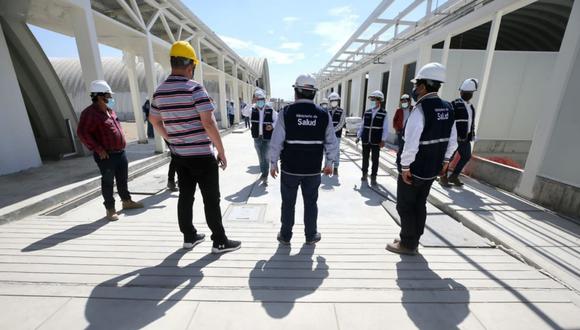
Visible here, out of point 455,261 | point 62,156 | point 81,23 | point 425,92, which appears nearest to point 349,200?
point 455,261

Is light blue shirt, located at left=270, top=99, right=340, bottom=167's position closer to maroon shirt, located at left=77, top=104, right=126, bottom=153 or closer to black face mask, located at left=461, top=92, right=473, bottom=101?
maroon shirt, located at left=77, top=104, right=126, bottom=153

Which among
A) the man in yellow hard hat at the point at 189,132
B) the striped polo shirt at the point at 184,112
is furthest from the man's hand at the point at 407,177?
the striped polo shirt at the point at 184,112

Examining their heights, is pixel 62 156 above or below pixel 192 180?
below

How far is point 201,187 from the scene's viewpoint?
8.89ft

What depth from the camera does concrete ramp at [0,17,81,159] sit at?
594 centimetres

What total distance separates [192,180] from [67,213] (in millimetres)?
2786

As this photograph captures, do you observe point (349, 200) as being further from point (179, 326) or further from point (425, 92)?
point (179, 326)

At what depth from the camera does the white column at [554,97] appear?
12.4ft

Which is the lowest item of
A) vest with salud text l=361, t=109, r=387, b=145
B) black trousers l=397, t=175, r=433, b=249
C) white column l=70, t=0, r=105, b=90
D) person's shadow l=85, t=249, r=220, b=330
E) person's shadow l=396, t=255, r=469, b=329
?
person's shadow l=396, t=255, r=469, b=329

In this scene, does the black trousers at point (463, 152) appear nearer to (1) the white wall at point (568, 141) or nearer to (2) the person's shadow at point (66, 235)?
(1) the white wall at point (568, 141)

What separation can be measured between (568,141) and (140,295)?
5945mm

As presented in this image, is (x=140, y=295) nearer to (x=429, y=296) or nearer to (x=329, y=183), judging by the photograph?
(x=429, y=296)

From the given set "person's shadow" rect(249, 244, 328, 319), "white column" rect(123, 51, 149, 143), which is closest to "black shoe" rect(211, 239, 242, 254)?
"person's shadow" rect(249, 244, 328, 319)

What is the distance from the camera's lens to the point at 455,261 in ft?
9.04
